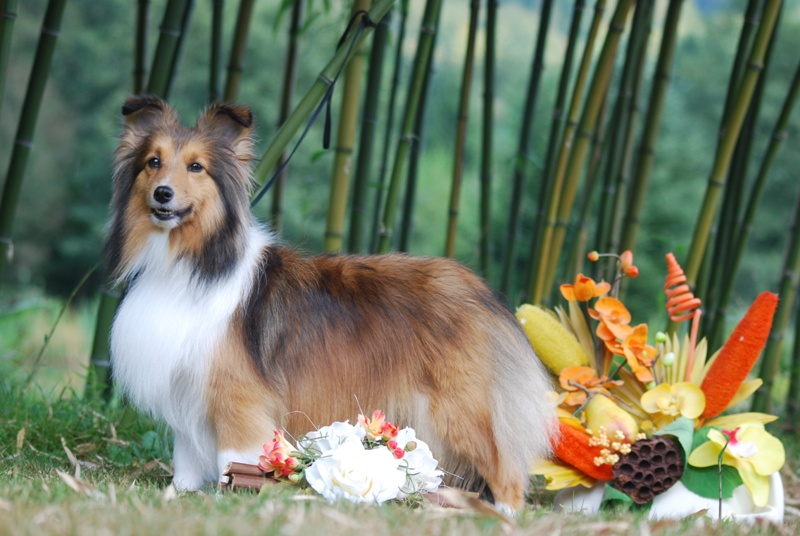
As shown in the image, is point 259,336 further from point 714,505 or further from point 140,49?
point 140,49

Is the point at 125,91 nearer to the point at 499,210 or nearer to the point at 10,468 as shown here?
the point at 499,210

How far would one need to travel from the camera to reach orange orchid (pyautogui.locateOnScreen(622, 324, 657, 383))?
3068mm

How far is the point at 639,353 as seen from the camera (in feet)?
10.1

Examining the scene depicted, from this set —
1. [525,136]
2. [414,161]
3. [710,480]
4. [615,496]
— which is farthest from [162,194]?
[525,136]

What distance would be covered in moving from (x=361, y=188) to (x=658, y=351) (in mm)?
1635

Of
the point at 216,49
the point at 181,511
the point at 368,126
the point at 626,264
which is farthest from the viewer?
the point at 216,49

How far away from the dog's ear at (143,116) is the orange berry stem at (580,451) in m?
1.70

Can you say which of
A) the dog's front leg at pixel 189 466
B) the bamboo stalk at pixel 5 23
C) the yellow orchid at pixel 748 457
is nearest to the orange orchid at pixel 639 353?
the yellow orchid at pixel 748 457

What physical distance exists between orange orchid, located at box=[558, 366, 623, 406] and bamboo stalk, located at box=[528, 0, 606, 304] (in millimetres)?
934

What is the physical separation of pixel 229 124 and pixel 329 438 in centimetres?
112

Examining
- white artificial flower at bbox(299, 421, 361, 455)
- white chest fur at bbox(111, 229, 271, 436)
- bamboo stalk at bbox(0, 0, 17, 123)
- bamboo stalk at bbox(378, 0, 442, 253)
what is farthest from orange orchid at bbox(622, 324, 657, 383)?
bamboo stalk at bbox(0, 0, 17, 123)

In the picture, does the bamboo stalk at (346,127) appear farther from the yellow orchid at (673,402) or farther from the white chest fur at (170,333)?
the yellow orchid at (673,402)

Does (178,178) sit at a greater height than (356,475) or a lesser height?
greater

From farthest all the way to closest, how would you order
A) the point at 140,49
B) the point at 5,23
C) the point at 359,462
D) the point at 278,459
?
the point at 140,49 < the point at 5,23 < the point at 278,459 < the point at 359,462
